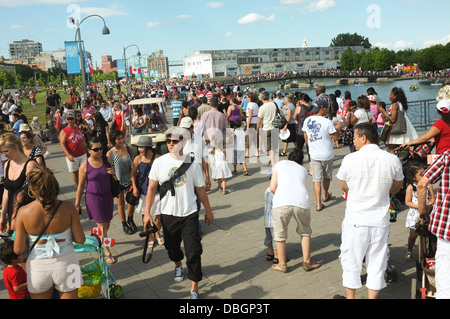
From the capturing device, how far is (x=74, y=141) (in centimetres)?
862

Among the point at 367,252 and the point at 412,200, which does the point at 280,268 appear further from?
the point at 412,200

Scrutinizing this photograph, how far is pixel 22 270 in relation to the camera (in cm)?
420

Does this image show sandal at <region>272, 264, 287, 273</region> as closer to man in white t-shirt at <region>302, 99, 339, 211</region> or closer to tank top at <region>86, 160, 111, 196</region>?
man in white t-shirt at <region>302, 99, 339, 211</region>

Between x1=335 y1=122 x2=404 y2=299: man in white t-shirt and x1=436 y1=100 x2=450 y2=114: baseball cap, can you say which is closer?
x1=335 y1=122 x2=404 y2=299: man in white t-shirt

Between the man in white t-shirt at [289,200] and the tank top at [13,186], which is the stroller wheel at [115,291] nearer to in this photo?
the tank top at [13,186]

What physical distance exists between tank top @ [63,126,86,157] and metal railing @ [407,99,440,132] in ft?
36.0

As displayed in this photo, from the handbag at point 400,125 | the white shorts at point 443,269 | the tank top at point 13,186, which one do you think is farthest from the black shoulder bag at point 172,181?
the handbag at point 400,125

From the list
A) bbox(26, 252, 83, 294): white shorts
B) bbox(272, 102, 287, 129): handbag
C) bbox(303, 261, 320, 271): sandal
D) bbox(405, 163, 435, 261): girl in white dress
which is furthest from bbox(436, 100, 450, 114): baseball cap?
bbox(272, 102, 287, 129): handbag

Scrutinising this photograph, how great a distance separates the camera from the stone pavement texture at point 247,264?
15.4ft

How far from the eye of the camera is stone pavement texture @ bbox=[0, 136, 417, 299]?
471 centimetres

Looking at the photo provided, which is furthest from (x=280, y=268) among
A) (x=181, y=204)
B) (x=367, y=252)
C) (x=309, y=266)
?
(x=181, y=204)

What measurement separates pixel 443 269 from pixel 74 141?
7412 millimetres
